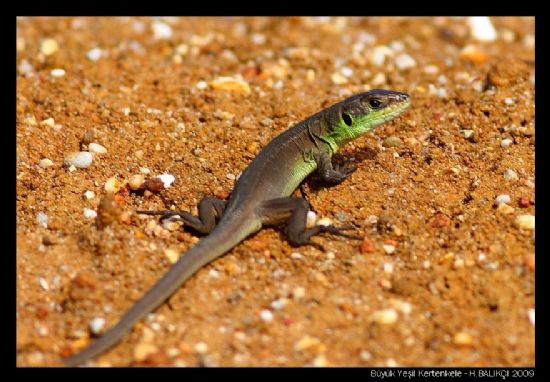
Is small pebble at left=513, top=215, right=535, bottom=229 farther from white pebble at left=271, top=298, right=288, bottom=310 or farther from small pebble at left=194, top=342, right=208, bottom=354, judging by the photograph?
small pebble at left=194, top=342, right=208, bottom=354

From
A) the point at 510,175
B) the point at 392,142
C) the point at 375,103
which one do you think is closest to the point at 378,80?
the point at 392,142

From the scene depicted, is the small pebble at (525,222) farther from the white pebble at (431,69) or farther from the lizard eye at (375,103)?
the white pebble at (431,69)

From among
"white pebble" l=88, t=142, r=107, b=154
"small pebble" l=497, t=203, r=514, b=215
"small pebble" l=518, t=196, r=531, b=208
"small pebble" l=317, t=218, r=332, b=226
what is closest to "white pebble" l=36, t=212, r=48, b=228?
"white pebble" l=88, t=142, r=107, b=154

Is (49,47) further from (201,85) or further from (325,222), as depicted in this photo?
(325,222)

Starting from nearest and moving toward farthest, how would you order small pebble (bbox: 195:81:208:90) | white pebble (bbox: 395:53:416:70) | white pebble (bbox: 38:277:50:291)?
white pebble (bbox: 38:277:50:291), small pebble (bbox: 195:81:208:90), white pebble (bbox: 395:53:416:70)

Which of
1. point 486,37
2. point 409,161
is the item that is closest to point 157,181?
point 409,161

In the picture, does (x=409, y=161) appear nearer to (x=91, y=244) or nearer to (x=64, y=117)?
(x=91, y=244)
